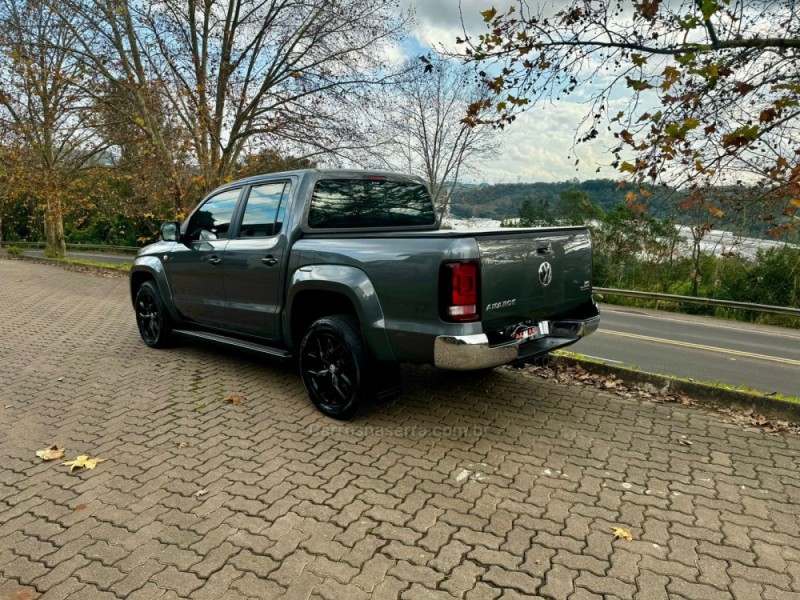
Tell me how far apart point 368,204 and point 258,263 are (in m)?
1.12

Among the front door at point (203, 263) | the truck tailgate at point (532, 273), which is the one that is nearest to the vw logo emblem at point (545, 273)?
the truck tailgate at point (532, 273)

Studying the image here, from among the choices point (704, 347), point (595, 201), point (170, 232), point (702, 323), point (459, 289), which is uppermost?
point (595, 201)

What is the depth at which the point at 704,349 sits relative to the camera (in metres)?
9.31

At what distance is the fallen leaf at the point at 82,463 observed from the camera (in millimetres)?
3320

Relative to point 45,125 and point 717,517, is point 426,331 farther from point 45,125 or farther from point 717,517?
point 45,125

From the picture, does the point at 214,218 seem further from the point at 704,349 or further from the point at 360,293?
the point at 704,349

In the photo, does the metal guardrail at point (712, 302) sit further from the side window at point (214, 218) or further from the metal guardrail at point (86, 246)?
the metal guardrail at point (86, 246)

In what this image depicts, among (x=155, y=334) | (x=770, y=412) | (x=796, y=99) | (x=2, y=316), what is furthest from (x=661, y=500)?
(x=2, y=316)

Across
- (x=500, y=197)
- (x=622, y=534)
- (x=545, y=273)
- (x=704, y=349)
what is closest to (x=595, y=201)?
(x=704, y=349)

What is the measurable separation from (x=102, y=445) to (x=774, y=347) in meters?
11.4

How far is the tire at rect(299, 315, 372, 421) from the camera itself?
12.3 ft

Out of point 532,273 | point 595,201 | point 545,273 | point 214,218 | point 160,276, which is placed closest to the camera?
point 532,273

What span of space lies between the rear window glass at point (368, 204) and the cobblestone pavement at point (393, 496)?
162 cm

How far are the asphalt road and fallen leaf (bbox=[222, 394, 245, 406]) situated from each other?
218 inches
